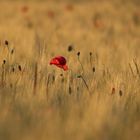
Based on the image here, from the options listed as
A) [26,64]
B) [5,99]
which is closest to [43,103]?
[5,99]

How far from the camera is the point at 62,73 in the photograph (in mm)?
2627

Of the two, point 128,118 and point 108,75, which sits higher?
point 108,75

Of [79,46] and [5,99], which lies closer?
[5,99]

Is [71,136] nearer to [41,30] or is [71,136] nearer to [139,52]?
[139,52]

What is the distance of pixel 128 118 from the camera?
6.68 feet

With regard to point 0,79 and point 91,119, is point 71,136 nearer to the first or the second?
point 91,119

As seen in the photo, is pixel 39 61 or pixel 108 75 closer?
pixel 108 75

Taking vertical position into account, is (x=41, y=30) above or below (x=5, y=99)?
above

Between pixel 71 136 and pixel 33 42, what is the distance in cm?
245

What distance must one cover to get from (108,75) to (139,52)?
1.46 m

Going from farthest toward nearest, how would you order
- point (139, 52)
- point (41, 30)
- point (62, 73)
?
point (41, 30)
point (139, 52)
point (62, 73)

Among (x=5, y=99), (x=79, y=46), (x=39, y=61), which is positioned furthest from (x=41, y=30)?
(x=5, y=99)

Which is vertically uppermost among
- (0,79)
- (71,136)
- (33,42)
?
(33,42)

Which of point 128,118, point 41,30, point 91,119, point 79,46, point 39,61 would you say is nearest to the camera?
point 91,119
